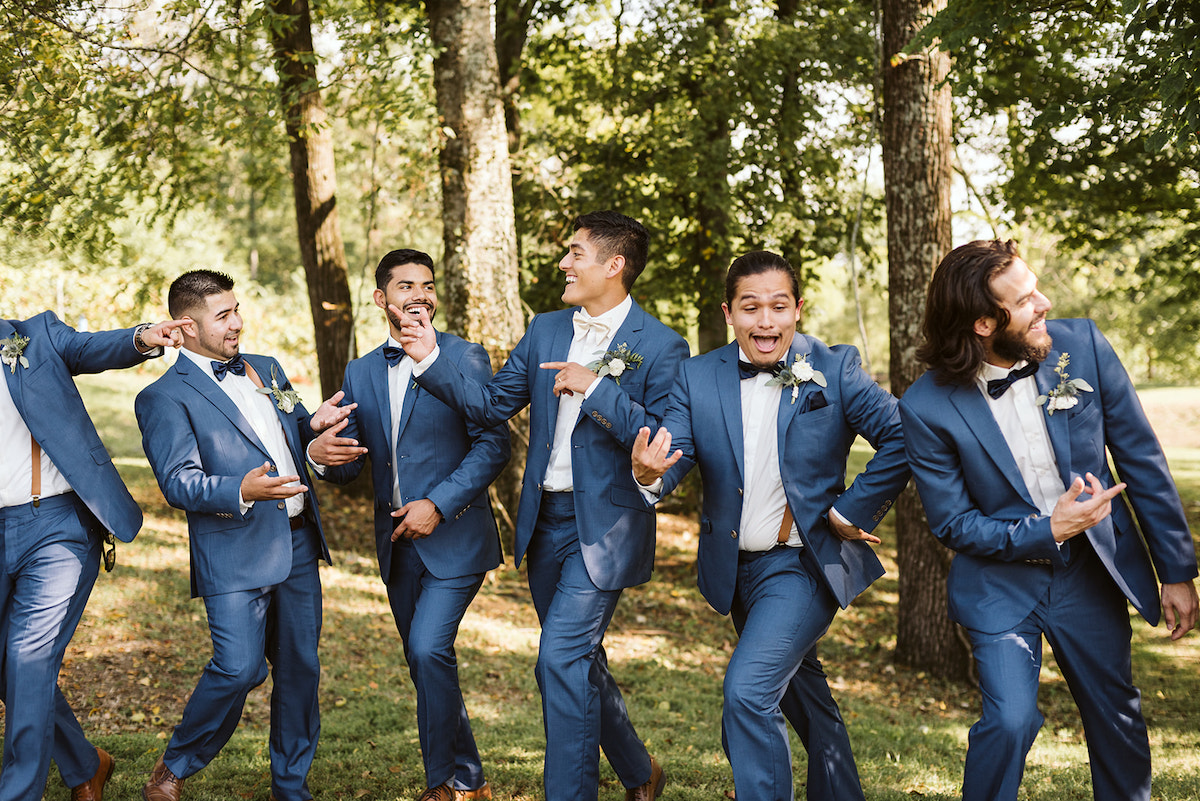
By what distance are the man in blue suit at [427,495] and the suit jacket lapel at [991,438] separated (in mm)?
2178

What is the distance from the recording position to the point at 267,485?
4.31 m

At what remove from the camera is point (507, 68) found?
13391mm

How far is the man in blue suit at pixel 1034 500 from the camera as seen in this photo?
3.68 m

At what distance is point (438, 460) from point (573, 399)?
2.52 feet

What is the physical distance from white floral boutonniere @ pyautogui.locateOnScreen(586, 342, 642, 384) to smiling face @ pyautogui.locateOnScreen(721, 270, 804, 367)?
0.53 metres

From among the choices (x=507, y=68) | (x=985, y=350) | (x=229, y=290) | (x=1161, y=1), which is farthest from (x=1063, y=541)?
(x=507, y=68)

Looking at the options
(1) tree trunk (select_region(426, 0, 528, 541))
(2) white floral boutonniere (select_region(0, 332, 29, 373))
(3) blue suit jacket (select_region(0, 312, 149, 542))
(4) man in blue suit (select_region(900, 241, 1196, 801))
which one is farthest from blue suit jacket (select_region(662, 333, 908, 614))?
(1) tree trunk (select_region(426, 0, 528, 541))

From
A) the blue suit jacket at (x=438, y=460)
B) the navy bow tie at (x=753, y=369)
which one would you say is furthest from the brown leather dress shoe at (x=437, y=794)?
the navy bow tie at (x=753, y=369)

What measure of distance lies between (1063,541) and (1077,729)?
205 inches

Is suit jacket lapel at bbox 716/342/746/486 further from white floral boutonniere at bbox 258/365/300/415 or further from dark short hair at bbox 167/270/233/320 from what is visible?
dark short hair at bbox 167/270/233/320

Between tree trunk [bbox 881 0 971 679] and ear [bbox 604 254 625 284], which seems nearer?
ear [bbox 604 254 625 284]

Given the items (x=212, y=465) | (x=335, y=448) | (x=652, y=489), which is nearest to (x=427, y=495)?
(x=335, y=448)

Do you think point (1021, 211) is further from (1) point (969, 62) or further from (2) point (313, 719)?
(2) point (313, 719)

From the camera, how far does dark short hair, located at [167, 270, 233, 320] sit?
4.75 m
